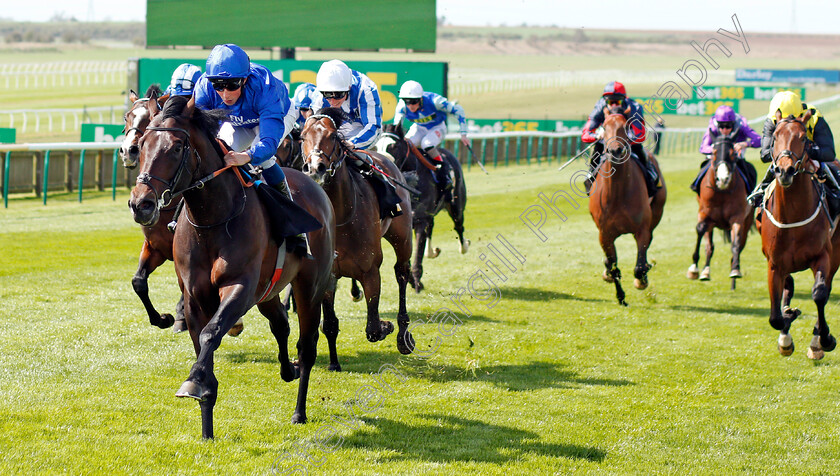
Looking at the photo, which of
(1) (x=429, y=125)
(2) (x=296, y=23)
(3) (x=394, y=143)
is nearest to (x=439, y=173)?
(1) (x=429, y=125)

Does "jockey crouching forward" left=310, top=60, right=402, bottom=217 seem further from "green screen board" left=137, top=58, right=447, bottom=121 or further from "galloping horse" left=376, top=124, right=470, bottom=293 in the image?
"green screen board" left=137, top=58, right=447, bottom=121

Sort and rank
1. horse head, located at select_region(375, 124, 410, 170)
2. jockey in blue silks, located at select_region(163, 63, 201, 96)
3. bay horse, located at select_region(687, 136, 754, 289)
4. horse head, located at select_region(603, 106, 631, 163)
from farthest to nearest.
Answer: bay horse, located at select_region(687, 136, 754, 289)
horse head, located at select_region(375, 124, 410, 170)
horse head, located at select_region(603, 106, 631, 163)
jockey in blue silks, located at select_region(163, 63, 201, 96)

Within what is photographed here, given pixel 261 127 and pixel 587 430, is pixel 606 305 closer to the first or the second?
pixel 587 430

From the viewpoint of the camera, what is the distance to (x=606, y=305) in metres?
9.48

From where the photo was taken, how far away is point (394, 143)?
884 centimetres

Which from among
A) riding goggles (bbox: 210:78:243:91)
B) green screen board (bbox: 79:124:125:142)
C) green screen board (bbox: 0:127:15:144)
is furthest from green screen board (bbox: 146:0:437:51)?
riding goggles (bbox: 210:78:243:91)

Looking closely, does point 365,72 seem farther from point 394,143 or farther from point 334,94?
point 334,94

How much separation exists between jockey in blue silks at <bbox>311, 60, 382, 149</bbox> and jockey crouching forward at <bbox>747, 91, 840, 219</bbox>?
2923mm

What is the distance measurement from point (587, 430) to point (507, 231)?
979 centimetres

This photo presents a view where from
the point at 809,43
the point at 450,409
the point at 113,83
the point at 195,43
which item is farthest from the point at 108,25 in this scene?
the point at 450,409

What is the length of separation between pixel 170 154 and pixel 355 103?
268cm

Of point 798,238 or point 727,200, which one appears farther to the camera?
point 727,200

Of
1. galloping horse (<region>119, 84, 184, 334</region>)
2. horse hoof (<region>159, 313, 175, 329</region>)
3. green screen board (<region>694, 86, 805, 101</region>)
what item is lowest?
horse hoof (<region>159, 313, 175, 329</region>)

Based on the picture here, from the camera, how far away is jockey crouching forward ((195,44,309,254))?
4645mm
